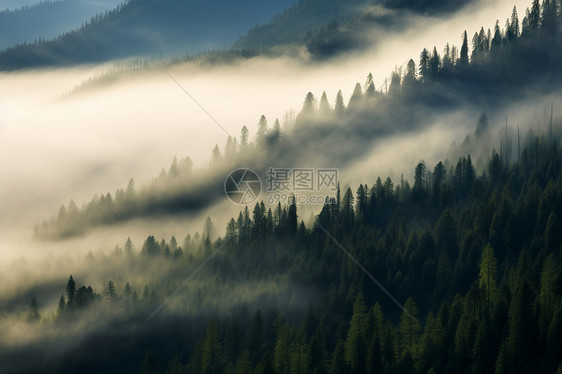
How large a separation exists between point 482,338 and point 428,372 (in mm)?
12383

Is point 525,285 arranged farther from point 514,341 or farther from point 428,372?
point 428,372

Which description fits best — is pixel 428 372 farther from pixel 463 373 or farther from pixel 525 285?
pixel 525 285

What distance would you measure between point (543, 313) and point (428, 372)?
78.9 feet

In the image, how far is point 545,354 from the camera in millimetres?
191500

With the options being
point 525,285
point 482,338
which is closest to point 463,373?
point 482,338


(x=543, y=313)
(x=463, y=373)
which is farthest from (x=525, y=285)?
(x=463, y=373)

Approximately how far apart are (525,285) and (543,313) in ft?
20.3

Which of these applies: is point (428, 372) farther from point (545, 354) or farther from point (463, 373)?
point (545, 354)

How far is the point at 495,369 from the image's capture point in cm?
19375

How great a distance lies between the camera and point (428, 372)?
19650 cm

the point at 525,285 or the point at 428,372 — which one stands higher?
the point at 525,285

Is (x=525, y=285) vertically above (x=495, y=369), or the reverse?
(x=525, y=285)

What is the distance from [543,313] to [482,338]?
1228 cm

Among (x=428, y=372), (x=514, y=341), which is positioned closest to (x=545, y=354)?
(x=514, y=341)
